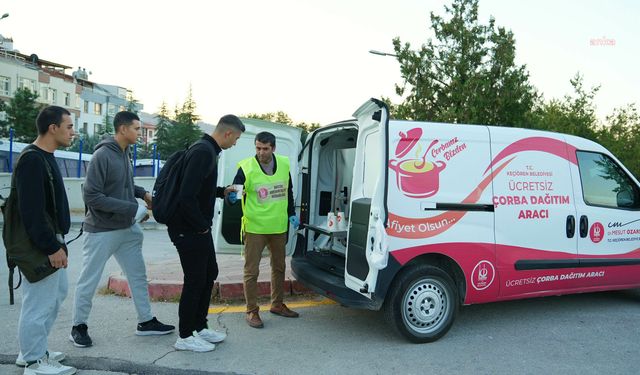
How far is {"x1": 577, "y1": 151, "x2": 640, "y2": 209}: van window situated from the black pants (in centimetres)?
380

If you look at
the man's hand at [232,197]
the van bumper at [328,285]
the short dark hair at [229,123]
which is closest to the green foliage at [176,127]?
the van bumper at [328,285]

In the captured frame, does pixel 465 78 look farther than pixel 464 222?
Yes

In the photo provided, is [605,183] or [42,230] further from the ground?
[605,183]

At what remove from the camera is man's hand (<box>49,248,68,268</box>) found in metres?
3.41

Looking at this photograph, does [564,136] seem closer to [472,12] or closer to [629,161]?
[472,12]

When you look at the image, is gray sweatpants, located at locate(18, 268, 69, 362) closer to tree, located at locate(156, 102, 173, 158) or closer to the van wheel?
the van wheel

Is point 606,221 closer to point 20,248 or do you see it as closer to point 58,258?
point 58,258

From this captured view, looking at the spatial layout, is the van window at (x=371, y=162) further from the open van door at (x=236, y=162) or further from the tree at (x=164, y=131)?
the tree at (x=164, y=131)

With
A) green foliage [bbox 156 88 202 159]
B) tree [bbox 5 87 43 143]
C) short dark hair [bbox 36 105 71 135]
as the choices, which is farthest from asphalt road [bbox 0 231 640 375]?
green foliage [bbox 156 88 202 159]

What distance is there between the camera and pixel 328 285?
455 centimetres

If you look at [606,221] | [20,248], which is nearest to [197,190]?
[20,248]

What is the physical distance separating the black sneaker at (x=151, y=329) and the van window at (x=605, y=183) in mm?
4282

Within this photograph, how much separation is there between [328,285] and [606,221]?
9.88 feet

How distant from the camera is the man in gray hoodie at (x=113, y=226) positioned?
4.16 m
